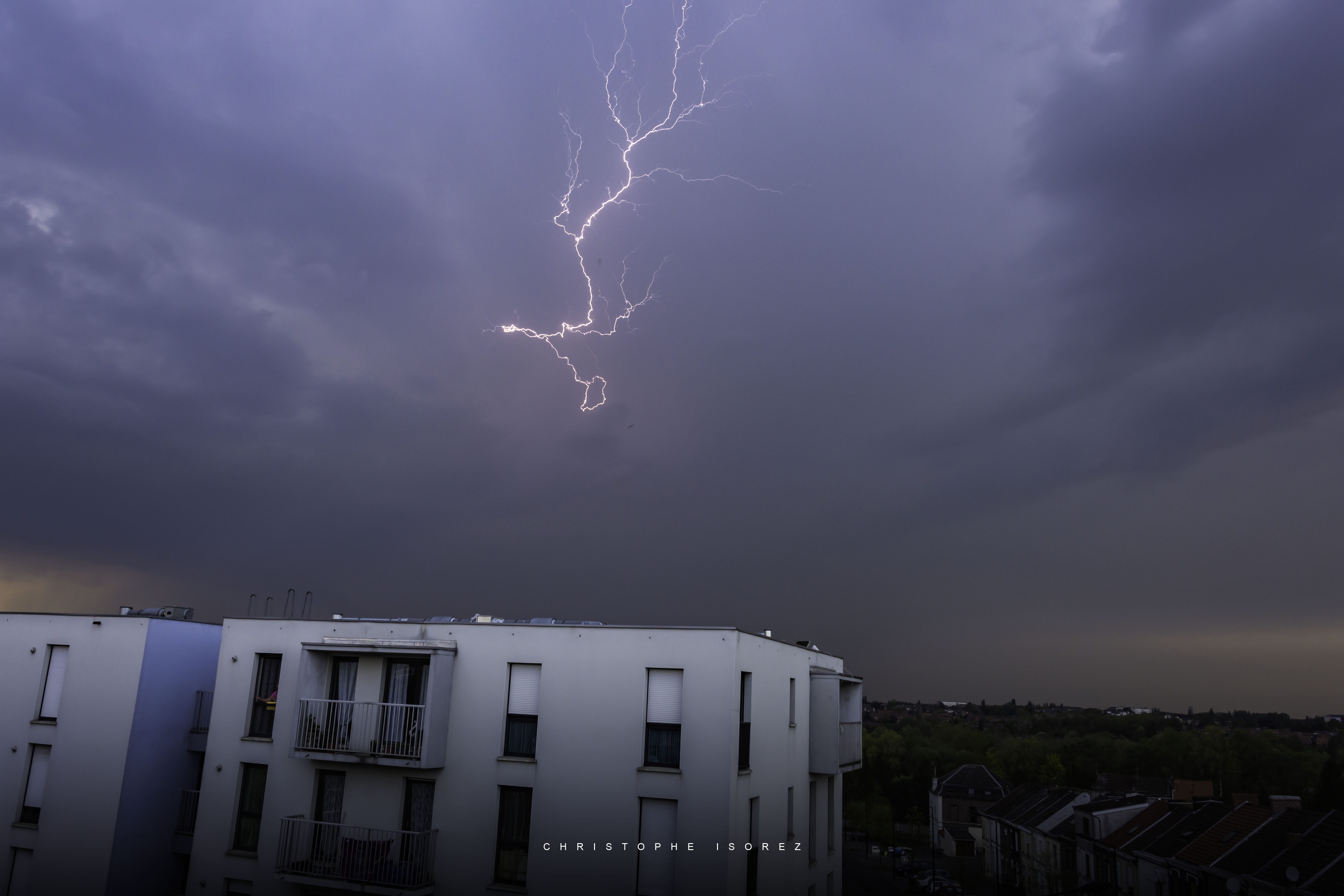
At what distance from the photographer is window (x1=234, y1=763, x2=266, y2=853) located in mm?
17031

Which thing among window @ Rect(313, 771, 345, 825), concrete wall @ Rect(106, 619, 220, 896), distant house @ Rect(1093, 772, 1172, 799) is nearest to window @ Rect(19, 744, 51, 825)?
concrete wall @ Rect(106, 619, 220, 896)

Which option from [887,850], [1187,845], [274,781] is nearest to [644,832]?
[274,781]

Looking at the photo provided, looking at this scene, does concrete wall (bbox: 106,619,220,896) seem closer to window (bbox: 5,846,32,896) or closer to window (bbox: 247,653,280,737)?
window (bbox: 5,846,32,896)

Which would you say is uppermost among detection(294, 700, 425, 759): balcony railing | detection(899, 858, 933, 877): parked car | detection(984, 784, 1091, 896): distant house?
detection(294, 700, 425, 759): balcony railing

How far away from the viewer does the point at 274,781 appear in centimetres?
1672

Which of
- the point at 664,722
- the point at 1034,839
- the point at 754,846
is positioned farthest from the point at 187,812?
the point at 1034,839

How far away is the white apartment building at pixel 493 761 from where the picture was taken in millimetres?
14633

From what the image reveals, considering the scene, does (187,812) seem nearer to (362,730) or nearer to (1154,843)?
(362,730)

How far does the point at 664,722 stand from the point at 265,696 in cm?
960

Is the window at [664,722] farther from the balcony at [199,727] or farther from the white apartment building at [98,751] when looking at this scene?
the white apartment building at [98,751]

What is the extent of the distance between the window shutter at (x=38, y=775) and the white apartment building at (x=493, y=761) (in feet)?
15.1

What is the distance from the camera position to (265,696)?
17.7 meters

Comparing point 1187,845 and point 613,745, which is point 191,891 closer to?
point 613,745

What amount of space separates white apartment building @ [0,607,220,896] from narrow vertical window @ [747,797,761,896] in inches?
541
